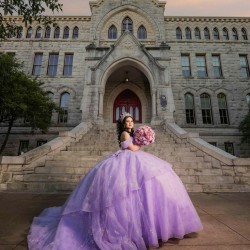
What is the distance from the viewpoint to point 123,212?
6.88 feet

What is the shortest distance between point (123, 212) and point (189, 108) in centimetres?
1655

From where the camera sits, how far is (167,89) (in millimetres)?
13797

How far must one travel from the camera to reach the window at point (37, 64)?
18.6 meters

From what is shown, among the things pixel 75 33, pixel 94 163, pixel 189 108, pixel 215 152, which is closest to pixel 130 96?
pixel 189 108

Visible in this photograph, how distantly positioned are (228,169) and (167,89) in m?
8.53

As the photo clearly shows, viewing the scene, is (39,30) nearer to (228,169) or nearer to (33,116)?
(33,116)

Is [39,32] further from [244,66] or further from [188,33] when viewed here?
[244,66]

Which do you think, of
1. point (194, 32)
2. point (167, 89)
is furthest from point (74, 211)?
point (194, 32)

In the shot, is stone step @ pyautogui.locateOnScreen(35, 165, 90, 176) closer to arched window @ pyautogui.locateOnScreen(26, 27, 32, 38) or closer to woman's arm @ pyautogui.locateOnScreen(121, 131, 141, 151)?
woman's arm @ pyautogui.locateOnScreen(121, 131, 141, 151)

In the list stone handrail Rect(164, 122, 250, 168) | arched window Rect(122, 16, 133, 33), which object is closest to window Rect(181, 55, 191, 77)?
arched window Rect(122, 16, 133, 33)

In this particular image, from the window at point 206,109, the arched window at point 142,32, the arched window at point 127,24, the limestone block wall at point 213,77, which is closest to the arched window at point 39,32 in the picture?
the arched window at point 127,24

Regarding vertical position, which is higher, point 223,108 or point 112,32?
point 112,32

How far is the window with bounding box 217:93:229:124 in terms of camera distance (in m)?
17.0

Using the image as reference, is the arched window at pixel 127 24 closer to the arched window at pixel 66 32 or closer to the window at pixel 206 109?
the arched window at pixel 66 32
